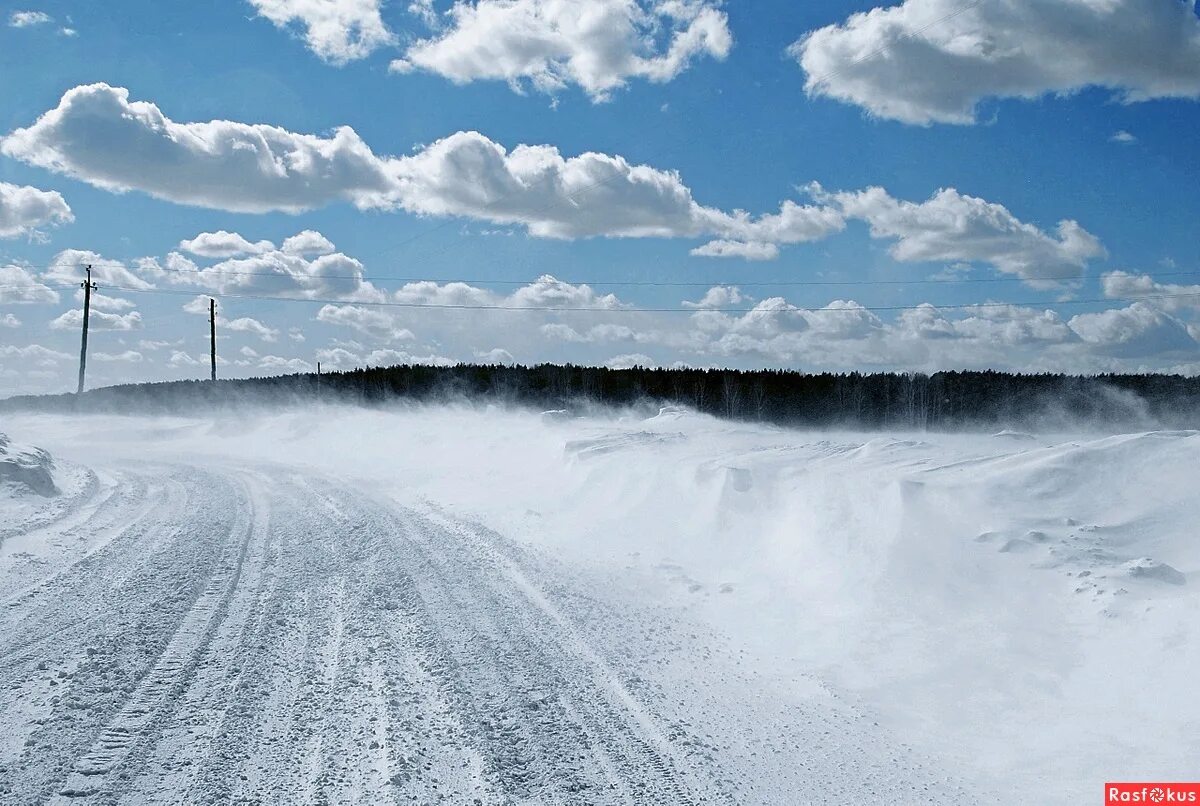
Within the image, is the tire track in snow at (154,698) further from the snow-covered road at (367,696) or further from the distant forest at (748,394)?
the distant forest at (748,394)

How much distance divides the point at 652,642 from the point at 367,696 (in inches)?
89.0

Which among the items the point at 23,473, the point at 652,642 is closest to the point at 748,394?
the point at 23,473

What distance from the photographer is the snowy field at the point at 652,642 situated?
3.74m

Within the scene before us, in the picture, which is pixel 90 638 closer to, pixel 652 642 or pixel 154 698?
pixel 154 698

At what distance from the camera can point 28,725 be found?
157 inches

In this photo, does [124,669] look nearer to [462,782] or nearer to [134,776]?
[134,776]

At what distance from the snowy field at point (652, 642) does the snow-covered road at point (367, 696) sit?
0.02m

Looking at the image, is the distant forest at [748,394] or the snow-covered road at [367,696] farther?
the distant forest at [748,394]

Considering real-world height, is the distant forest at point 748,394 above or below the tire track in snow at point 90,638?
above

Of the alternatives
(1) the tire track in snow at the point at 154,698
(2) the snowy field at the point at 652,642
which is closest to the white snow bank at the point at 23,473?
(2) the snowy field at the point at 652,642

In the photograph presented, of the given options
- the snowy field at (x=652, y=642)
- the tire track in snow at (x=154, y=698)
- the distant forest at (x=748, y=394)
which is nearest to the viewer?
the tire track in snow at (x=154, y=698)

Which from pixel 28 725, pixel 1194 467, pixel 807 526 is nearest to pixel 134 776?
pixel 28 725

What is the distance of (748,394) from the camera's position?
6003cm

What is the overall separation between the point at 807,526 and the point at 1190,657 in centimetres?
416
